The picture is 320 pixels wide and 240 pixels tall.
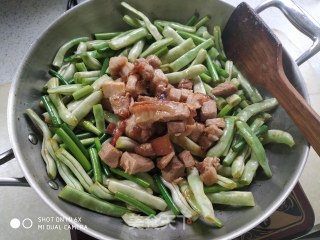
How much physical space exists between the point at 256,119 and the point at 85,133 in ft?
2.49

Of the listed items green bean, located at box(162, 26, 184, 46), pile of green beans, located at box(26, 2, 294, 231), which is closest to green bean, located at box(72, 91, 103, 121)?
pile of green beans, located at box(26, 2, 294, 231)

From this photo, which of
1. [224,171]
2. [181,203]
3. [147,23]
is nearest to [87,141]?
[181,203]

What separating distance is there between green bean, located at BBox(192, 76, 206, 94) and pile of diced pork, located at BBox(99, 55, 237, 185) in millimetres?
36

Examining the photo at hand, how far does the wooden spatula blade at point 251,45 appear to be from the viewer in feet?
4.94

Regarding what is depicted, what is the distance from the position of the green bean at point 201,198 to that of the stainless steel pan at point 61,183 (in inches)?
2.4

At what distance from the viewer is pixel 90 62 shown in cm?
157

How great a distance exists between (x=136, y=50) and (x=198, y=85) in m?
0.35

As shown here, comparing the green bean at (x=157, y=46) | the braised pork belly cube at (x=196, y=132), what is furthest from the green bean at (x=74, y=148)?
the green bean at (x=157, y=46)

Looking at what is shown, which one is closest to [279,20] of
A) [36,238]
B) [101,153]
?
[101,153]

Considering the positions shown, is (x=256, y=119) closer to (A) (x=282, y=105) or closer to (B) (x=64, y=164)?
(A) (x=282, y=105)

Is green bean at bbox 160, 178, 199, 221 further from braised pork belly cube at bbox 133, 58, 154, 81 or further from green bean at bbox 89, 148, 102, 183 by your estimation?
braised pork belly cube at bbox 133, 58, 154, 81

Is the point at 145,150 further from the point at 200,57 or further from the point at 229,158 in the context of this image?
the point at 200,57

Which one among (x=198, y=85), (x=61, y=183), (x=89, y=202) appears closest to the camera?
(x=89, y=202)

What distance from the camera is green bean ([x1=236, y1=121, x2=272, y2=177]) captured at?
1.35 metres
